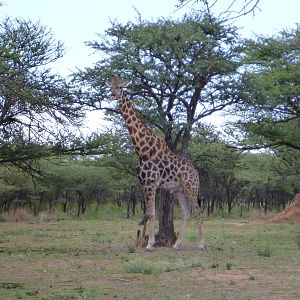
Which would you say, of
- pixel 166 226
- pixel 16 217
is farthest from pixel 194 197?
pixel 16 217

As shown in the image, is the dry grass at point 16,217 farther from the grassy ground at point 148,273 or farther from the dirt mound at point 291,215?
the grassy ground at point 148,273

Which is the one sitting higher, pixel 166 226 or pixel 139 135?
pixel 139 135

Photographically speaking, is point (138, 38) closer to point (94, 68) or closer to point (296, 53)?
point (94, 68)

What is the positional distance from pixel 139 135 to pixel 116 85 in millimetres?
1421

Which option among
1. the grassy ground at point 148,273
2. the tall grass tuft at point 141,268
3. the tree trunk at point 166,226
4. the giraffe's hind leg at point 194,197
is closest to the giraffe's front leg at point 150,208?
the grassy ground at point 148,273

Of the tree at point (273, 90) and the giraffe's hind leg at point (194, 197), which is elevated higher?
the tree at point (273, 90)

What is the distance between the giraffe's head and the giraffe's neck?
23 centimetres

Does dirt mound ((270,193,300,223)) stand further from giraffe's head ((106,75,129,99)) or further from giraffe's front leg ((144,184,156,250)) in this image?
giraffe's head ((106,75,129,99))

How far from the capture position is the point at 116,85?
15.9 meters

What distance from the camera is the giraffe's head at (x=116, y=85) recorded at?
51.9 ft

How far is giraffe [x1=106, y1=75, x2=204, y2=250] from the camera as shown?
15.9 metres

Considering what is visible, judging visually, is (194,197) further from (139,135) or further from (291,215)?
(291,215)

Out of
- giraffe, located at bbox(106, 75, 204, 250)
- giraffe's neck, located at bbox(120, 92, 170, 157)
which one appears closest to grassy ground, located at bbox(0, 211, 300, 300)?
giraffe, located at bbox(106, 75, 204, 250)

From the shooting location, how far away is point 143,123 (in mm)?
16375
